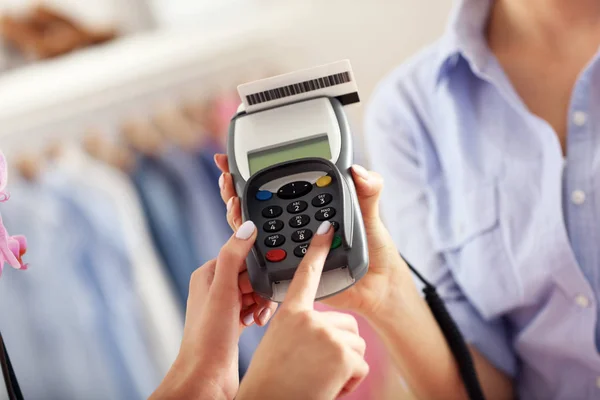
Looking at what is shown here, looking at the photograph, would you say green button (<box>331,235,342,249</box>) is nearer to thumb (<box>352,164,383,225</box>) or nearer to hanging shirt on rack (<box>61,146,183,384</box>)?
thumb (<box>352,164,383,225</box>)

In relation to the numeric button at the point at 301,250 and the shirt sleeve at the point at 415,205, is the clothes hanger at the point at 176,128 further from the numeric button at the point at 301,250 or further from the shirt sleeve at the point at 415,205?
the numeric button at the point at 301,250

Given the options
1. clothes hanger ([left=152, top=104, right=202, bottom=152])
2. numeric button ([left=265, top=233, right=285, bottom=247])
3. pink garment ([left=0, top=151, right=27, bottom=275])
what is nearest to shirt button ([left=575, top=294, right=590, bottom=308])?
numeric button ([left=265, top=233, right=285, bottom=247])

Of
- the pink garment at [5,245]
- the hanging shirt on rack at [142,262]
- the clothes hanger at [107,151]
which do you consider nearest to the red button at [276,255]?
the pink garment at [5,245]

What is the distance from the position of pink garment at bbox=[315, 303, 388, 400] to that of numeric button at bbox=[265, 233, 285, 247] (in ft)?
1.50

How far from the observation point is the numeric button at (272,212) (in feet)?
1.29

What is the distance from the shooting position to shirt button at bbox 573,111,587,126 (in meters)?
0.59

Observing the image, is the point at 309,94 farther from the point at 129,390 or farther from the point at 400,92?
the point at 129,390

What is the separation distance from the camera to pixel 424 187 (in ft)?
2.18

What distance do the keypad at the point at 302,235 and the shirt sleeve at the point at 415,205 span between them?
312 mm

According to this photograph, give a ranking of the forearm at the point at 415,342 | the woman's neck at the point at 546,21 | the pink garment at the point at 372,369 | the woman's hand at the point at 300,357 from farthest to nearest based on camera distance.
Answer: the pink garment at the point at 372,369 → the woman's neck at the point at 546,21 → the forearm at the point at 415,342 → the woman's hand at the point at 300,357

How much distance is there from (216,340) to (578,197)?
40 centimetres

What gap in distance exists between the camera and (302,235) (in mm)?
378

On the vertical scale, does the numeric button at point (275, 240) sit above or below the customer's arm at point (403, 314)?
above

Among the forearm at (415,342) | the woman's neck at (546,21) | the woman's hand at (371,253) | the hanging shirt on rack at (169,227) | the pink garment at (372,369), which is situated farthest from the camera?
the hanging shirt on rack at (169,227)
